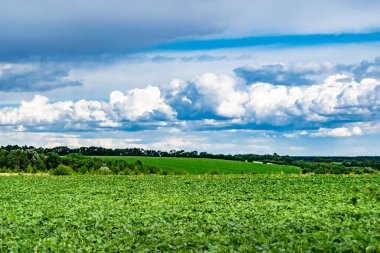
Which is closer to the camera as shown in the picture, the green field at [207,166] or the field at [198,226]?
the field at [198,226]

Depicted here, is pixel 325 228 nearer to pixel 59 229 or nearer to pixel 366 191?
pixel 366 191

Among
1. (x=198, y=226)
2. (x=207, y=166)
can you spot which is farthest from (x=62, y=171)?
(x=198, y=226)

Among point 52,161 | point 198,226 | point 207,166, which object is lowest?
point 198,226

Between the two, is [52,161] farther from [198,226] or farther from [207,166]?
[198,226]

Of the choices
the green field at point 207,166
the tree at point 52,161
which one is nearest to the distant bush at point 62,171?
the tree at point 52,161

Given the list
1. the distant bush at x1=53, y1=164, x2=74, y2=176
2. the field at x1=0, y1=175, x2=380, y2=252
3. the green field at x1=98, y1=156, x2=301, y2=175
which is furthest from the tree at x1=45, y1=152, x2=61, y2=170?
the field at x1=0, y1=175, x2=380, y2=252

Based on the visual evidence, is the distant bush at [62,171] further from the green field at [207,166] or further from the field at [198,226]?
the field at [198,226]

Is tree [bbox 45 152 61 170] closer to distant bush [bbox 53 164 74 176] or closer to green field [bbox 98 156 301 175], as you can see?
distant bush [bbox 53 164 74 176]

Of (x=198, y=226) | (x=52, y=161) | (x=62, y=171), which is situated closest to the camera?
(x=198, y=226)

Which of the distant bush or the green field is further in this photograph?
the green field

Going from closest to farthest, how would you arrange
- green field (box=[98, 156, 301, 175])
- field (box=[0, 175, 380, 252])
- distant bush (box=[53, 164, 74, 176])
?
field (box=[0, 175, 380, 252]), distant bush (box=[53, 164, 74, 176]), green field (box=[98, 156, 301, 175])

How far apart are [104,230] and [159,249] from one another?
5.53 meters

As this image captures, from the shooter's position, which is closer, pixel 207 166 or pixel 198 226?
pixel 198 226

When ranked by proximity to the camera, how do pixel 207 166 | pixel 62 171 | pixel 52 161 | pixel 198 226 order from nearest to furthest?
pixel 198 226 < pixel 62 171 < pixel 52 161 < pixel 207 166
